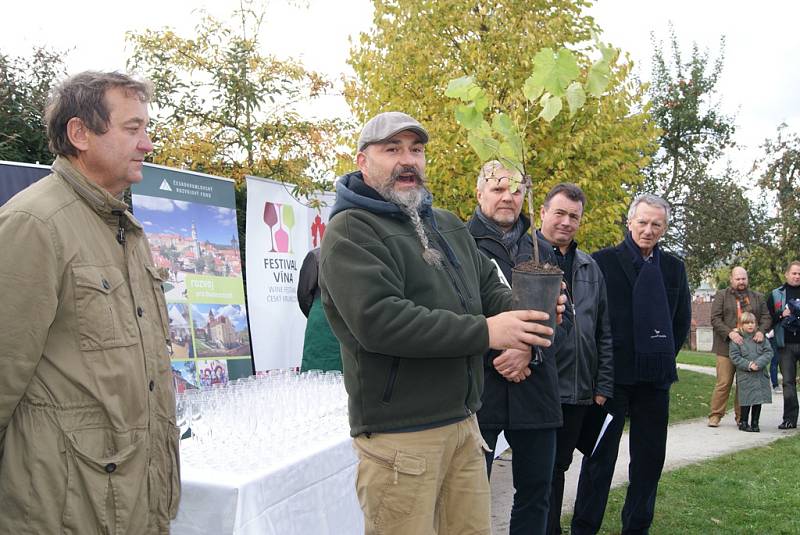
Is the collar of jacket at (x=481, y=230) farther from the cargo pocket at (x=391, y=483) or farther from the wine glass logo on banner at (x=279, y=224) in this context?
the wine glass logo on banner at (x=279, y=224)

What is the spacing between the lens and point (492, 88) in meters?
8.88

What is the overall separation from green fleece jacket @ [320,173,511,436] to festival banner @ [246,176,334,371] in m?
4.02

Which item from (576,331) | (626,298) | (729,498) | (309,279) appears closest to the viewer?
(576,331)

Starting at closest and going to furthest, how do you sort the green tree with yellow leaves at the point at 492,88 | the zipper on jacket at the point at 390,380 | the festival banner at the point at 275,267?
the zipper on jacket at the point at 390,380 → the festival banner at the point at 275,267 → the green tree with yellow leaves at the point at 492,88

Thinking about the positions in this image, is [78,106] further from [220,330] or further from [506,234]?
[220,330]

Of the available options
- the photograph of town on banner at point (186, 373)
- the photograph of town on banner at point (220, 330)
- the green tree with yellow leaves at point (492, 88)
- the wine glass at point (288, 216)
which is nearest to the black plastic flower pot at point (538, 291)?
the photograph of town on banner at point (186, 373)

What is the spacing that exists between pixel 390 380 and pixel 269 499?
2.07 feet

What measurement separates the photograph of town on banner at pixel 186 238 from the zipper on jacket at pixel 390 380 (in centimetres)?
301

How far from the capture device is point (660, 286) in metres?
4.89

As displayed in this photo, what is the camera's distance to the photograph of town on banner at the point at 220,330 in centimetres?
575

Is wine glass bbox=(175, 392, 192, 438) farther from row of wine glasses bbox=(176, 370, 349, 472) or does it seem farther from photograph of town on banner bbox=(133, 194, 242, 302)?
photograph of town on banner bbox=(133, 194, 242, 302)

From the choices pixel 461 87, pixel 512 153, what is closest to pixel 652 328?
pixel 512 153

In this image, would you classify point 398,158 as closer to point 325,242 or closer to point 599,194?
point 325,242

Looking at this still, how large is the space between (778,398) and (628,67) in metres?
7.33
